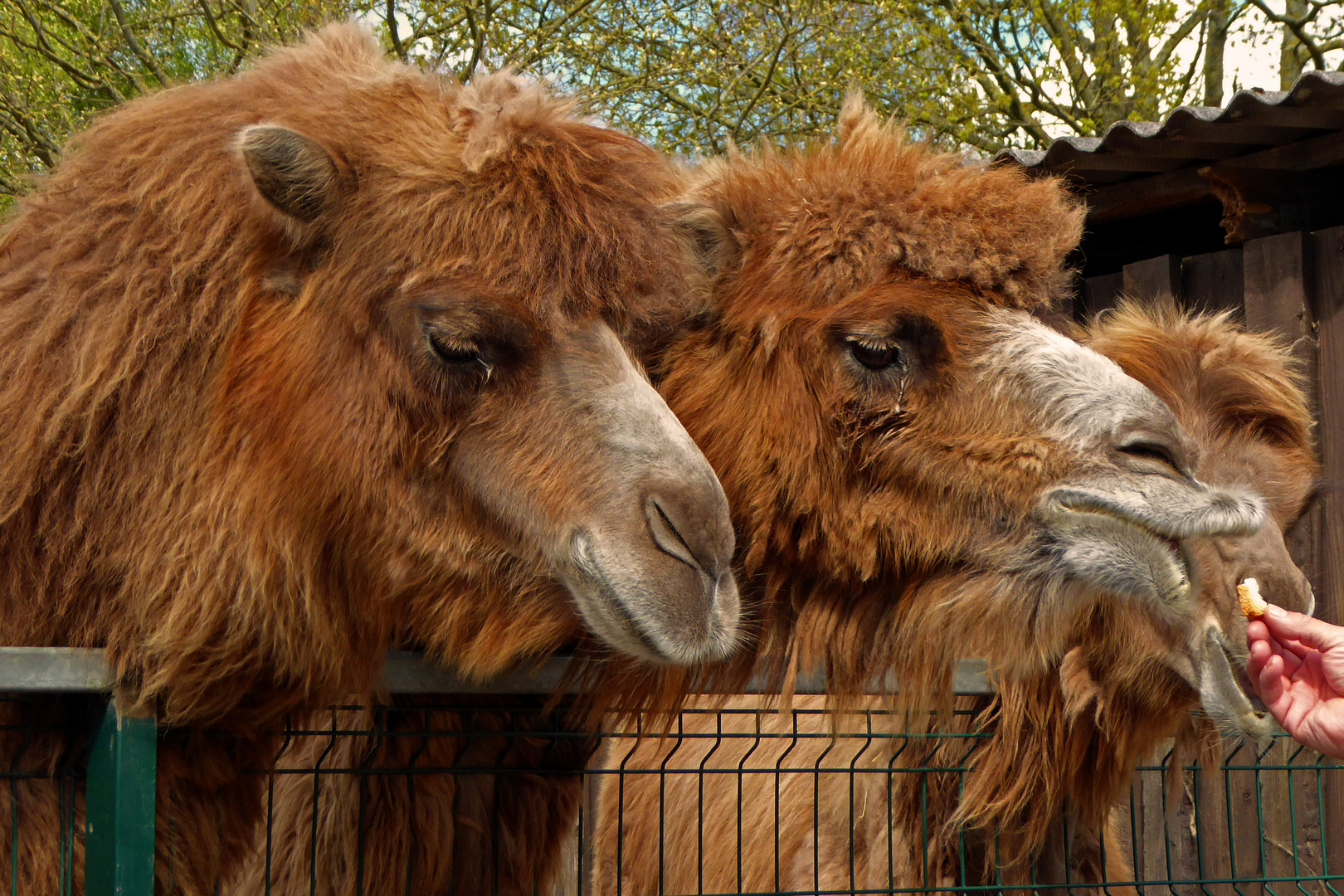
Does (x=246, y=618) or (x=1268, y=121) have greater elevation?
(x=1268, y=121)

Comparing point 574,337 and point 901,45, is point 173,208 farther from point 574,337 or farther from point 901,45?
point 901,45

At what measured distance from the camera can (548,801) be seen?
9.39 ft

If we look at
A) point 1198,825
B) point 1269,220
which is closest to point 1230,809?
point 1198,825

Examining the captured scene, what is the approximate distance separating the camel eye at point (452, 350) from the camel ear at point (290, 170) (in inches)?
13.8

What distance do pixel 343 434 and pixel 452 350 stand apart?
0.25 meters

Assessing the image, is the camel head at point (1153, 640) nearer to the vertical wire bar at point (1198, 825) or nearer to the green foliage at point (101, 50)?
the vertical wire bar at point (1198, 825)

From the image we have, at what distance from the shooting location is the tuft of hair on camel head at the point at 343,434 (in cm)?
231

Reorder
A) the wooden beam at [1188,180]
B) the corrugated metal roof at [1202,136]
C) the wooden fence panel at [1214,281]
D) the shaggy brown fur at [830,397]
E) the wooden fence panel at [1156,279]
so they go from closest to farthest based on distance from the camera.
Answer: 1. the shaggy brown fur at [830,397]
2. the corrugated metal roof at [1202,136]
3. the wooden beam at [1188,180]
4. the wooden fence panel at [1214,281]
5. the wooden fence panel at [1156,279]

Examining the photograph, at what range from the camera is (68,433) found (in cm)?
240

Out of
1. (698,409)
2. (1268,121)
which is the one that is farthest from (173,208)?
(1268,121)

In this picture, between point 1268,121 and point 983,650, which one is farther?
point 1268,121

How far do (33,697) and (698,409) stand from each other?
151cm

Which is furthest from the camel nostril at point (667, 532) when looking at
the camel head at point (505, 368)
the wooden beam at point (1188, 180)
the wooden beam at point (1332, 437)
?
the wooden beam at point (1332, 437)

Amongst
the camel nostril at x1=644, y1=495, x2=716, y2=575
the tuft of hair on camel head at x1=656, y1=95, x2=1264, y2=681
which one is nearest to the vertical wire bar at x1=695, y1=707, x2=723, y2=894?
the tuft of hair on camel head at x1=656, y1=95, x2=1264, y2=681
